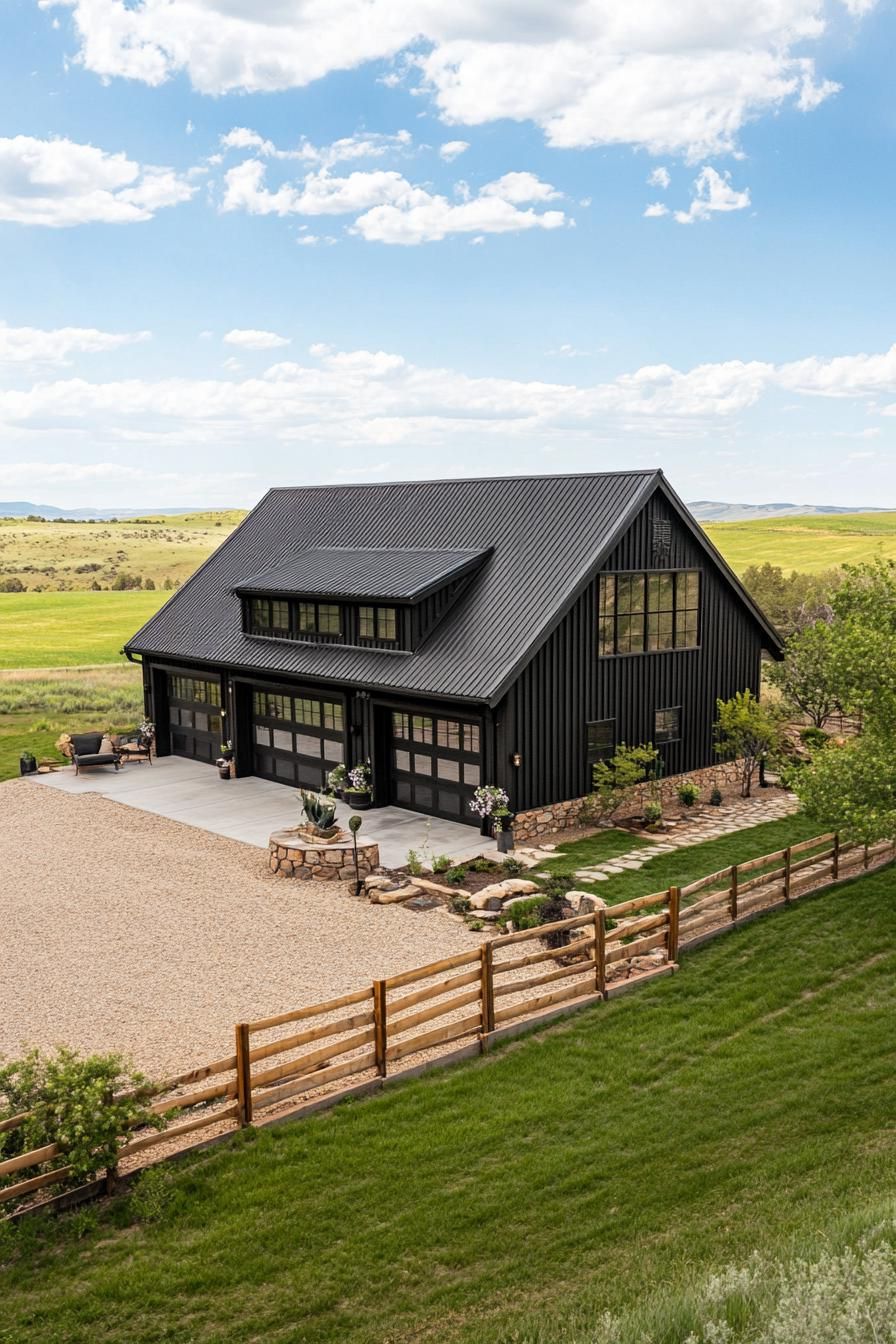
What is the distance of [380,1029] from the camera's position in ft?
35.1

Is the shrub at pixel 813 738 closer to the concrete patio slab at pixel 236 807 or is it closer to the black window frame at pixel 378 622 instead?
the concrete patio slab at pixel 236 807

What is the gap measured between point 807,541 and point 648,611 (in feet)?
237

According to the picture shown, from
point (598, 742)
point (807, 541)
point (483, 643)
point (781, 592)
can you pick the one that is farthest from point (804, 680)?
point (807, 541)

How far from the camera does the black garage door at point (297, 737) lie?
2422cm

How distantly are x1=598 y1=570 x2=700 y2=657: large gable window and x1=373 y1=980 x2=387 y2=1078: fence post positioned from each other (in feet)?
39.4

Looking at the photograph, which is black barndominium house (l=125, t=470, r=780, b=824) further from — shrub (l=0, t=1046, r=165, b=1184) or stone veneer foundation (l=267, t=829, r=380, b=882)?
shrub (l=0, t=1046, r=165, b=1184)

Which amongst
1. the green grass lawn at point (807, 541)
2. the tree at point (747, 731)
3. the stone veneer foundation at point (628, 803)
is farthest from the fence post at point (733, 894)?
the green grass lawn at point (807, 541)

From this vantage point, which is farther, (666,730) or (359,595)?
(666,730)

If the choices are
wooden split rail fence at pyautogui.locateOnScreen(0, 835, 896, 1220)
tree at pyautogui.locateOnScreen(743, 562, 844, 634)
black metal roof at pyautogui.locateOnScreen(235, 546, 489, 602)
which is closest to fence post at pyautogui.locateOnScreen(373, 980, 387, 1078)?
wooden split rail fence at pyautogui.locateOnScreen(0, 835, 896, 1220)

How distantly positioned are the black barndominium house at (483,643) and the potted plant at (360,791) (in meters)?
0.26

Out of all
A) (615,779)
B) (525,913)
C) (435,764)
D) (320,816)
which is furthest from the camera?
(435,764)

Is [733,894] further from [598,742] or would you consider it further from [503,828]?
[598,742]

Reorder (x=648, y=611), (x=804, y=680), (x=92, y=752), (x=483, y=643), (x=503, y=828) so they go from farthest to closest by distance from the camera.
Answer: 1. (x=92, y=752)
2. (x=804, y=680)
3. (x=648, y=611)
4. (x=483, y=643)
5. (x=503, y=828)

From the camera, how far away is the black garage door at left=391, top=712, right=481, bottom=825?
2109 centimetres
